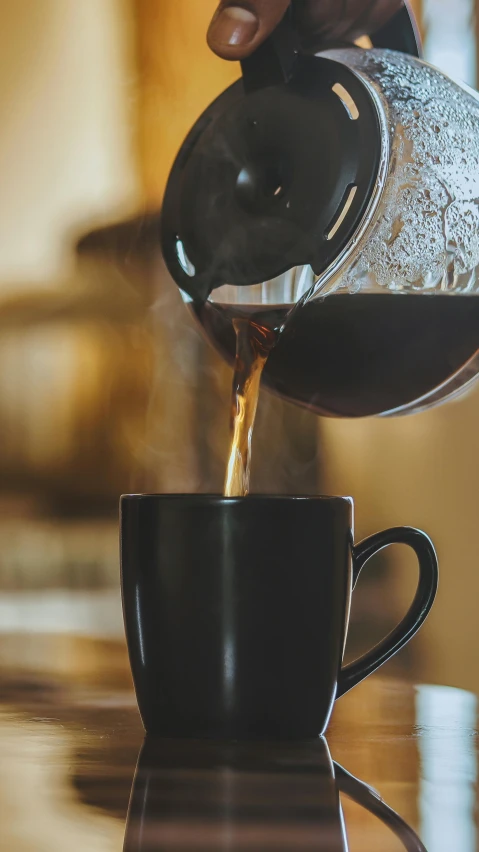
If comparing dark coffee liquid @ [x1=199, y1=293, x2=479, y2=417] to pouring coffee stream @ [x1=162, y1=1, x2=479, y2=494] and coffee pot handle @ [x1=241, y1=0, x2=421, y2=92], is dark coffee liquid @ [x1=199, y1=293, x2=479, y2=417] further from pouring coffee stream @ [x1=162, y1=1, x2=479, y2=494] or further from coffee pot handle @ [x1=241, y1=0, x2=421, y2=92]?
coffee pot handle @ [x1=241, y1=0, x2=421, y2=92]

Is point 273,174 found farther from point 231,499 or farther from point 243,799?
point 243,799

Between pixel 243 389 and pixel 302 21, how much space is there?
201 millimetres

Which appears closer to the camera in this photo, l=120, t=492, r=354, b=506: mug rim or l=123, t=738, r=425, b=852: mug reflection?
l=123, t=738, r=425, b=852: mug reflection

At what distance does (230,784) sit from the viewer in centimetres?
36

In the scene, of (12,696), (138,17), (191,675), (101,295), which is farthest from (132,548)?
(138,17)

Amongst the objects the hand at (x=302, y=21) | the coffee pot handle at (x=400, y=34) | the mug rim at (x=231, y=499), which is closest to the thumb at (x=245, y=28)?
the hand at (x=302, y=21)

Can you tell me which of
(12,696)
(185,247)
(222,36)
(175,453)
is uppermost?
(222,36)

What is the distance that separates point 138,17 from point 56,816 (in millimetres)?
514

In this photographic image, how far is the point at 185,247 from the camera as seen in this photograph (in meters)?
0.51

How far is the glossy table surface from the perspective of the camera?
319 mm

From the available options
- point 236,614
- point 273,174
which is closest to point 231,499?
point 236,614

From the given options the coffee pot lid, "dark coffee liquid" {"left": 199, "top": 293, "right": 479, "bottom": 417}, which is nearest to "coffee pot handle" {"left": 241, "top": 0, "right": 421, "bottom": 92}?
the coffee pot lid

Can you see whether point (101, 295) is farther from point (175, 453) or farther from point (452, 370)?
point (452, 370)

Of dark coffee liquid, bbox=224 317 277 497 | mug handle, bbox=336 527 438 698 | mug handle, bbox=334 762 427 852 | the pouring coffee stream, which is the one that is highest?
the pouring coffee stream
